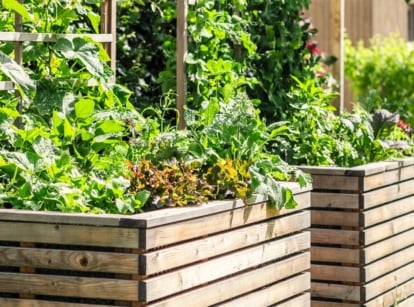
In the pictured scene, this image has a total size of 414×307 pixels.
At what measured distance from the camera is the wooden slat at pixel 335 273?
612 centimetres

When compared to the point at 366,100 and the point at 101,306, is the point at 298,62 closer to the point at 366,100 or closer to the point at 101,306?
the point at 366,100

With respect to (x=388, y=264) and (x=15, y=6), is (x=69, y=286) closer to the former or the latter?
(x=15, y=6)

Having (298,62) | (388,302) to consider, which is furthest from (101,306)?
(298,62)

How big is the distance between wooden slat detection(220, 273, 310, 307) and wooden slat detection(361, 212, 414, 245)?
27.2 inches

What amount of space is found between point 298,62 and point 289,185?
1928 millimetres

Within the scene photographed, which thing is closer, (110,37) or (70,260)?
(70,260)

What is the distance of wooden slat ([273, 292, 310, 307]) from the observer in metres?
5.35

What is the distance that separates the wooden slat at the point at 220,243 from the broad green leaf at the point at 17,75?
0.90 metres

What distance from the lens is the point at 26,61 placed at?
17.5 ft

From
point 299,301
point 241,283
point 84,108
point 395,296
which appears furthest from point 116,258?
point 395,296

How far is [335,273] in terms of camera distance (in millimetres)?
6137

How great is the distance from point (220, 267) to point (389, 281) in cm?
197

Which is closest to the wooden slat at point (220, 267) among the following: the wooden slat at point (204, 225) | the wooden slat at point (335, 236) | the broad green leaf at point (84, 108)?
the wooden slat at point (204, 225)

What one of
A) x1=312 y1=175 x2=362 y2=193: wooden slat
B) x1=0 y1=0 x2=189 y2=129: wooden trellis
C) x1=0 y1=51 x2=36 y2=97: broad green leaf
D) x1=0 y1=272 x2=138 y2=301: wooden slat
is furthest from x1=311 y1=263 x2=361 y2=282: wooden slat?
x1=0 y1=272 x2=138 y2=301: wooden slat
